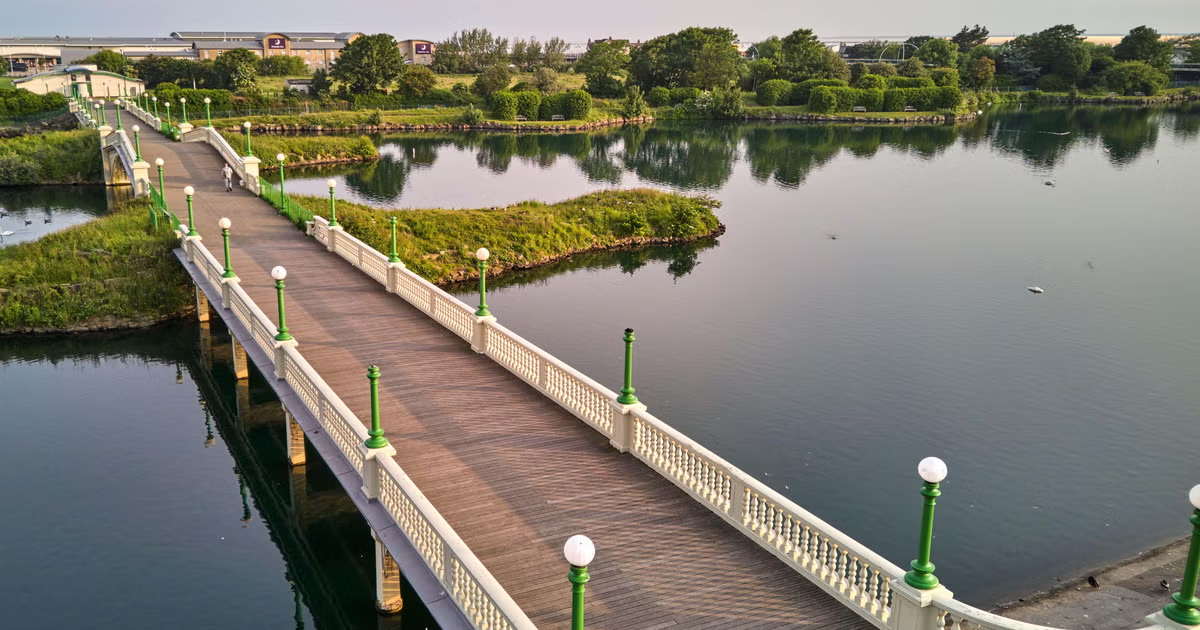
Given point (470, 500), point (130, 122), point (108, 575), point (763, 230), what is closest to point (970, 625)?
point (470, 500)

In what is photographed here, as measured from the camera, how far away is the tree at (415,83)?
118 meters

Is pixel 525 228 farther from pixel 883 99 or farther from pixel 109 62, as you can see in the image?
pixel 109 62

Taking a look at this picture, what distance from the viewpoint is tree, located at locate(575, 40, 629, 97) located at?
5300 inches

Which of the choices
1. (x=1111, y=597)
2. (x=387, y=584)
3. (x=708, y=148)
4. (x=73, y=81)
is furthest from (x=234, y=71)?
(x=1111, y=597)

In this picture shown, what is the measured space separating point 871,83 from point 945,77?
44.8ft

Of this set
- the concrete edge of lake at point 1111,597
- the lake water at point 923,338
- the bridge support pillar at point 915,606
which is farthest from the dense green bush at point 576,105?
the bridge support pillar at point 915,606

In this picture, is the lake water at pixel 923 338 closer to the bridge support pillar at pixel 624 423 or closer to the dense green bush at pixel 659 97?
the bridge support pillar at pixel 624 423

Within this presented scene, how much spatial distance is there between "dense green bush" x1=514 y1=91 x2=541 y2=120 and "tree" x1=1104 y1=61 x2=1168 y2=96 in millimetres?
100936

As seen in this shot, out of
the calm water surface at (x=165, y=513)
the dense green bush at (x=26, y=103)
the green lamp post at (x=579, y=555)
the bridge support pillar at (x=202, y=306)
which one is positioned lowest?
the calm water surface at (x=165, y=513)

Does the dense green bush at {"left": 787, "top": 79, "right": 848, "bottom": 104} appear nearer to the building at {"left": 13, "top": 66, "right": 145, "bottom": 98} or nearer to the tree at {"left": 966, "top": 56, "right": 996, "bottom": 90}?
the tree at {"left": 966, "top": 56, "right": 996, "bottom": 90}

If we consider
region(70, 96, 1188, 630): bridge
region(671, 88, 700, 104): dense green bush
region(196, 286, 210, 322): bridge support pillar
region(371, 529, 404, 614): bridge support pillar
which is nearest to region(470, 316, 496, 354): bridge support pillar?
region(70, 96, 1188, 630): bridge

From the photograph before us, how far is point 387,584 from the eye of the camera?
16.1 metres

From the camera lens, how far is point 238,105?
102 metres

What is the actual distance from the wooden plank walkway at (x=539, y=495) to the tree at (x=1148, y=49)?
17468 cm
